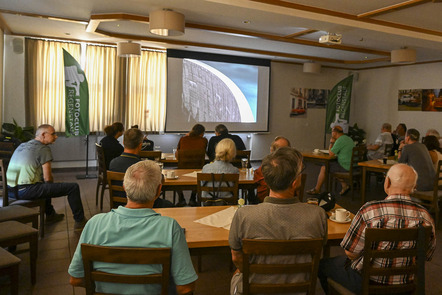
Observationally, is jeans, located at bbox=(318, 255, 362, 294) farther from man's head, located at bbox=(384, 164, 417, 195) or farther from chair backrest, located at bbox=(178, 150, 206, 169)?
chair backrest, located at bbox=(178, 150, 206, 169)

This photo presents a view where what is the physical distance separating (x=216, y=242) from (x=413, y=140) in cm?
428

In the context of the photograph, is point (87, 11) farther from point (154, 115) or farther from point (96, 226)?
point (96, 226)

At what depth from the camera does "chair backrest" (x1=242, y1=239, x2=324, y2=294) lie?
69.7 inches

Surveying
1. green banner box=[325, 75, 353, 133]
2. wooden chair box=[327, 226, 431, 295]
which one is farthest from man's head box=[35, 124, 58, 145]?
green banner box=[325, 75, 353, 133]

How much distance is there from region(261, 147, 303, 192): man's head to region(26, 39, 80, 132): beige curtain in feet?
24.5

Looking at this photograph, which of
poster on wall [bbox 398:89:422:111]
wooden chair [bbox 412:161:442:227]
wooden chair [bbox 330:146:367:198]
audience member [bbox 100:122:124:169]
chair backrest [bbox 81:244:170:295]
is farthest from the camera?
poster on wall [bbox 398:89:422:111]

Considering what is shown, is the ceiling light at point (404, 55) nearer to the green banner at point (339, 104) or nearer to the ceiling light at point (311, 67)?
the ceiling light at point (311, 67)

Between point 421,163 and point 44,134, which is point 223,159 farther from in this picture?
point 421,163

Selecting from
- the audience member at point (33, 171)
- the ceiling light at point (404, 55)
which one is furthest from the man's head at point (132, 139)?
the ceiling light at point (404, 55)

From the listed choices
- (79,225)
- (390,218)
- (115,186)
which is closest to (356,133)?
(79,225)

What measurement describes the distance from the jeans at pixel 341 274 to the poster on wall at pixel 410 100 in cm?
921

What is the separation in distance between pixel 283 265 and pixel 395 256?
692 millimetres

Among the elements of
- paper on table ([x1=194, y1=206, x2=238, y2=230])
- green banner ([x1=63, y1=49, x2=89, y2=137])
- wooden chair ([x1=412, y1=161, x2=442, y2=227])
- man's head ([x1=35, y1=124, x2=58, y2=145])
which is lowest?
wooden chair ([x1=412, y1=161, x2=442, y2=227])

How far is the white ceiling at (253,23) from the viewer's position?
495cm
